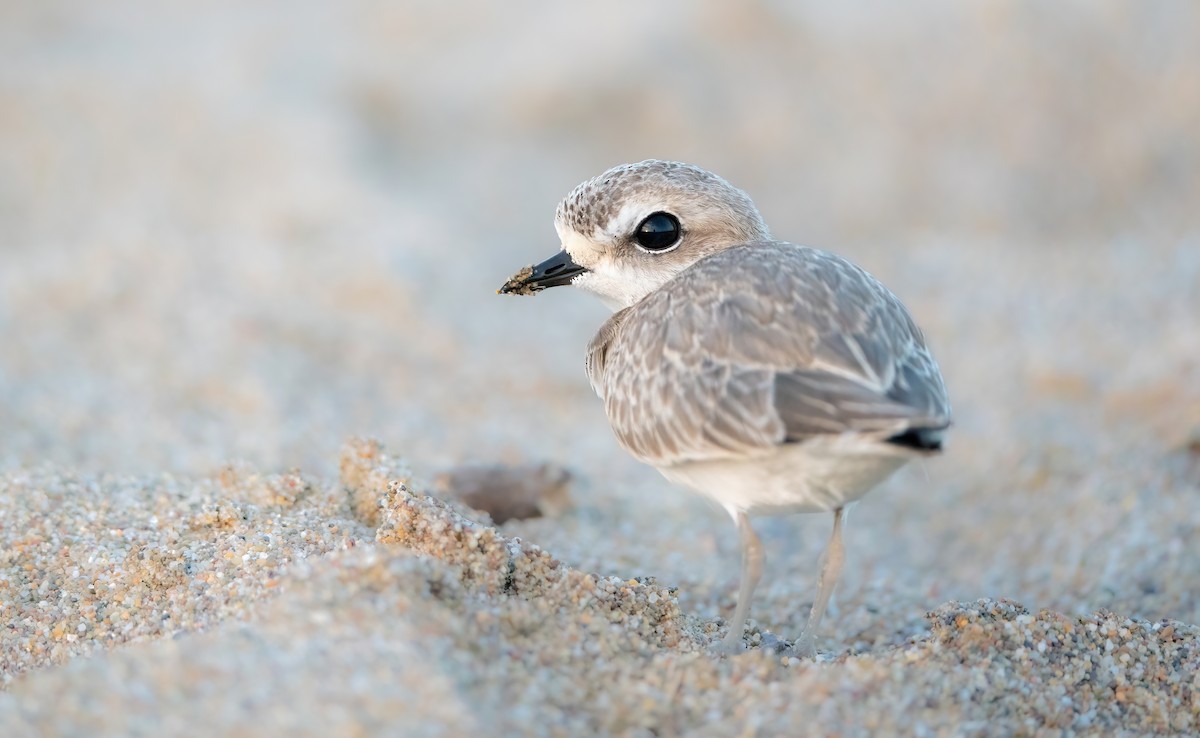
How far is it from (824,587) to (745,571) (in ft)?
0.79

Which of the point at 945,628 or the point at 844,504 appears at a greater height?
the point at 844,504

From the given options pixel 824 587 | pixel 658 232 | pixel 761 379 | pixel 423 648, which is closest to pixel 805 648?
pixel 824 587

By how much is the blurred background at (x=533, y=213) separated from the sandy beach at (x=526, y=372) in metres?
0.03

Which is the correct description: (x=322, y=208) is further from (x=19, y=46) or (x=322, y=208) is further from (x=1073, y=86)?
(x=1073, y=86)

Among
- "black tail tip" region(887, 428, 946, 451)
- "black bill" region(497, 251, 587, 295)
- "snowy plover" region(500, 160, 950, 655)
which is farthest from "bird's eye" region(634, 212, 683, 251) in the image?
"black tail tip" region(887, 428, 946, 451)

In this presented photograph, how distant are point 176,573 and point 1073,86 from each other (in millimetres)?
7074

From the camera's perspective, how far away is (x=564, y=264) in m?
3.63

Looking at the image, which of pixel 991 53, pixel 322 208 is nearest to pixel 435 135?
pixel 322 208

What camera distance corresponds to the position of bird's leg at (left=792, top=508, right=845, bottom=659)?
3.01m

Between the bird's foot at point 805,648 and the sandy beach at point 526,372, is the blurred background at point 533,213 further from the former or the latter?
the bird's foot at point 805,648

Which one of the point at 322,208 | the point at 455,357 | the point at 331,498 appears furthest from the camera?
the point at 322,208

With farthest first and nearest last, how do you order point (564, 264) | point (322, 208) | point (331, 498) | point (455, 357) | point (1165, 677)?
point (322, 208) < point (455, 357) < point (564, 264) < point (331, 498) < point (1165, 677)

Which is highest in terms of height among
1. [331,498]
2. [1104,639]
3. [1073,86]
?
[1073,86]

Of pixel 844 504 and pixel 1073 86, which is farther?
pixel 1073 86
